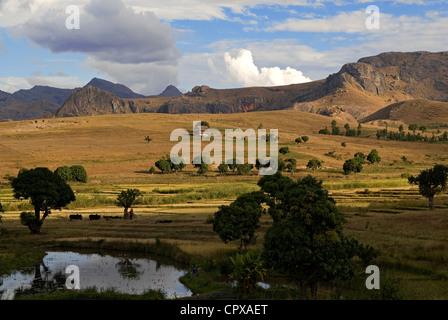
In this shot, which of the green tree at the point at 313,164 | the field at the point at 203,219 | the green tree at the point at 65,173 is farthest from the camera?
the green tree at the point at 313,164

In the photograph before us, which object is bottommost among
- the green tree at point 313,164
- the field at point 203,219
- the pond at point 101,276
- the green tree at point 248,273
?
the pond at point 101,276

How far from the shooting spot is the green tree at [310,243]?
26.1 m

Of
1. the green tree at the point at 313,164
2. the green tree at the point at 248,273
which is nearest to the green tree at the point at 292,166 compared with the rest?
the green tree at the point at 313,164

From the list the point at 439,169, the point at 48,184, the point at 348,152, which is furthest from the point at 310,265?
the point at 348,152

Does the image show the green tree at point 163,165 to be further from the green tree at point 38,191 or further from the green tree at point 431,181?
the green tree at point 431,181

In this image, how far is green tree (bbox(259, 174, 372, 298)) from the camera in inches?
1028

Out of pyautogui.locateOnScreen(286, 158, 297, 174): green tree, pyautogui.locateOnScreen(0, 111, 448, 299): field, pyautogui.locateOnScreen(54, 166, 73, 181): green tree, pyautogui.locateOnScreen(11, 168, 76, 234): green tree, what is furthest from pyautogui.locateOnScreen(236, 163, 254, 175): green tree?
pyautogui.locateOnScreen(11, 168, 76, 234): green tree

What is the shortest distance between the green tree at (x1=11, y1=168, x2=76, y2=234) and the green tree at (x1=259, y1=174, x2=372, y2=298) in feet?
113

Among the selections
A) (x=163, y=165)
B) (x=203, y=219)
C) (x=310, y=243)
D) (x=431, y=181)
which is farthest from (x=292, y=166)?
(x=310, y=243)

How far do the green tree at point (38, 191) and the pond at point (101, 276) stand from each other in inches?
315

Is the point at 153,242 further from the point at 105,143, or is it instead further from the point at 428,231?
the point at 105,143

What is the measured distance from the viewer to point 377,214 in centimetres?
6312
